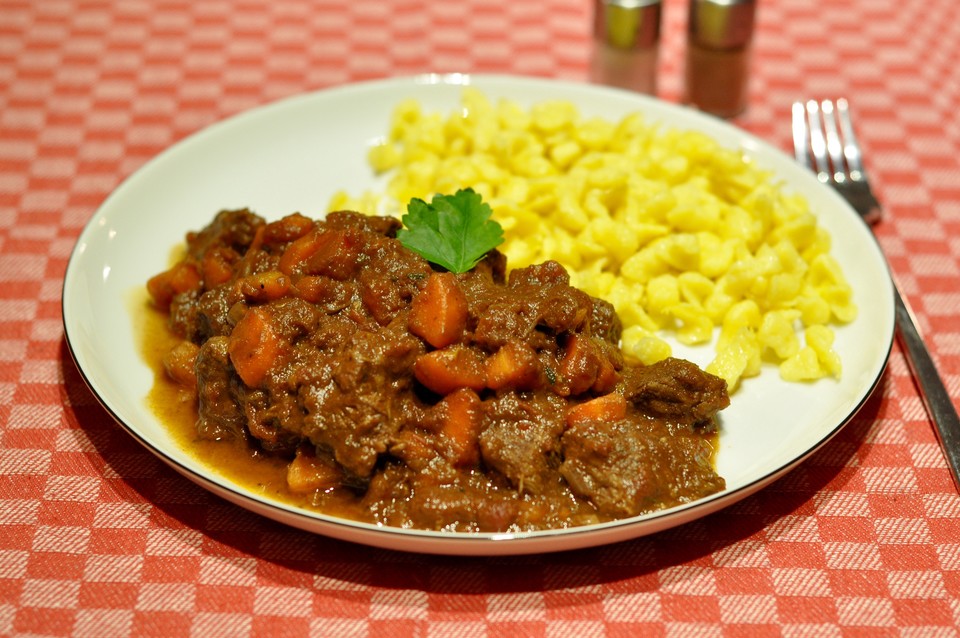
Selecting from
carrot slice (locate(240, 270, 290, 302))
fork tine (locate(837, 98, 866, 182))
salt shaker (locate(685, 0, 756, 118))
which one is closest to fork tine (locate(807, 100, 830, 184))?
fork tine (locate(837, 98, 866, 182))

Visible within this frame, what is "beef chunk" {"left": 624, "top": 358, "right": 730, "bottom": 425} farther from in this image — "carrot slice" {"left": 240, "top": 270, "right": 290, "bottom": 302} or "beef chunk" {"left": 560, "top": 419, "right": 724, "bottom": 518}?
"carrot slice" {"left": 240, "top": 270, "right": 290, "bottom": 302}

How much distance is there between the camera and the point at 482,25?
25.5 ft

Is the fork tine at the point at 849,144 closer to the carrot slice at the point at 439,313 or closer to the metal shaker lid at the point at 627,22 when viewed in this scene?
the metal shaker lid at the point at 627,22

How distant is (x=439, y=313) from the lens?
395 cm

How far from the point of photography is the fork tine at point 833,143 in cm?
601

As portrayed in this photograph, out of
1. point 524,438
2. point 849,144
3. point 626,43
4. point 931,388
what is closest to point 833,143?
point 849,144

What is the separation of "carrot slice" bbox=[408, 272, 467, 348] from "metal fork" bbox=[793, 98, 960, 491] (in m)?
2.34

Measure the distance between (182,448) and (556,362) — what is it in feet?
5.43

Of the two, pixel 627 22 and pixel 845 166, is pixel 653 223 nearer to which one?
pixel 845 166

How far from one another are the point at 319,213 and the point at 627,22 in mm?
2562

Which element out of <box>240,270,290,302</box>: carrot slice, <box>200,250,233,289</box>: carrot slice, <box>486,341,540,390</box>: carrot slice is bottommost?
<box>200,250,233,289</box>: carrot slice

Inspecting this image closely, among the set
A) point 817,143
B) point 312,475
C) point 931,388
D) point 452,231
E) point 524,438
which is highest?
point 452,231

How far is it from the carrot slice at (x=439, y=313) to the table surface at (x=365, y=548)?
91 cm

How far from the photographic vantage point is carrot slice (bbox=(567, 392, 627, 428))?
13.0 feet
